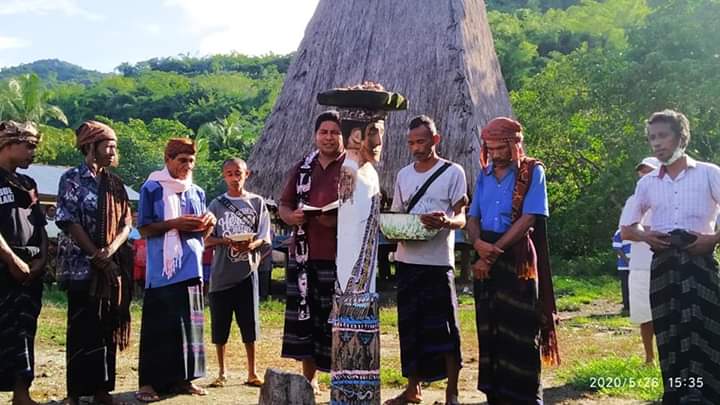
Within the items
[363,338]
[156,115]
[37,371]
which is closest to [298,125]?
[37,371]

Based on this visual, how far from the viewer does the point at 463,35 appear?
10.7m

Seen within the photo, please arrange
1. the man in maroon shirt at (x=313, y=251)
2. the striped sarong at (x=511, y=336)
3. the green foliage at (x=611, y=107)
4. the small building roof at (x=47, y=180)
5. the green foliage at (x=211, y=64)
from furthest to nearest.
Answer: the green foliage at (x=211, y=64)
the small building roof at (x=47, y=180)
the green foliage at (x=611, y=107)
the man in maroon shirt at (x=313, y=251)
the striped sarong at (x=511, y=336)

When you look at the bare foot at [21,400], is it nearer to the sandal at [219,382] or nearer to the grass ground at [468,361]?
the grass ground at [468,361]

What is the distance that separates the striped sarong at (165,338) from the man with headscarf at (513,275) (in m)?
1.90

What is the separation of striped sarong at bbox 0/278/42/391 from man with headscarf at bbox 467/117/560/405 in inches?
103

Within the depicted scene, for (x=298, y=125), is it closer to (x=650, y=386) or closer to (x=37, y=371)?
(x=37, y=371)

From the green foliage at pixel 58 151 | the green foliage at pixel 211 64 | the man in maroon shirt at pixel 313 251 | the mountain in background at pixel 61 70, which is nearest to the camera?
the man in maroon shirt at pixel 313 251

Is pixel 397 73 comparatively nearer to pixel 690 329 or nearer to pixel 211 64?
pixel 690 329

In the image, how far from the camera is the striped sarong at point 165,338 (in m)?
5.12

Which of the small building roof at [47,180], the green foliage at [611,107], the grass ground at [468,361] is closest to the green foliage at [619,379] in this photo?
the grass ground at [468,361]

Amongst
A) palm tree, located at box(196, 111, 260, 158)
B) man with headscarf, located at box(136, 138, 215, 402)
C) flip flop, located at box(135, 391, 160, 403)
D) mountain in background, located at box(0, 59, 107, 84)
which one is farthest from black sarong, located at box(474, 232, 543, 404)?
mountain in background, located at box(0, 59, 107, 84)

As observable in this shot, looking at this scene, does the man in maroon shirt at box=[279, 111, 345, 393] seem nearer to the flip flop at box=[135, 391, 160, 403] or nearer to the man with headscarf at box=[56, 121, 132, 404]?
the flip flop at box=[135, 391, 160, 403]

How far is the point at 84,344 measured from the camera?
483cm

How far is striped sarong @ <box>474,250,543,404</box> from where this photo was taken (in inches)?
170
